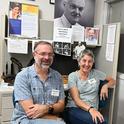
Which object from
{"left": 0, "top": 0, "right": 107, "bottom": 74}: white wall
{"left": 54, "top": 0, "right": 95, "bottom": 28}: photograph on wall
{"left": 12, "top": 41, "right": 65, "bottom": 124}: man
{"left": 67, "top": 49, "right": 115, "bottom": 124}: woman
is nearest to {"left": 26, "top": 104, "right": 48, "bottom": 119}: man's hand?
{"left": 12, "top": 41, "right": 65, "bottom": 124}: man

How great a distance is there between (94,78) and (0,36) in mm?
1276

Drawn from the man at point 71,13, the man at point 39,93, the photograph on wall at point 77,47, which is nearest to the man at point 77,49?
the photograph on wall at point 77,47

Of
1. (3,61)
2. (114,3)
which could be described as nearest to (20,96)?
(3,61)

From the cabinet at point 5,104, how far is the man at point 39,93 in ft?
1.40

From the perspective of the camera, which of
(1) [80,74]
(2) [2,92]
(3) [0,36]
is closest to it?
(2) [2,92]

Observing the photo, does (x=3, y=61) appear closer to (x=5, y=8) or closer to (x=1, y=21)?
(x=1, y=21)

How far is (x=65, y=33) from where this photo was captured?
266 cm

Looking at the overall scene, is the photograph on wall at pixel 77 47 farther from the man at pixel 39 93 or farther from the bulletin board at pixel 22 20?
the man at pixel 39 93

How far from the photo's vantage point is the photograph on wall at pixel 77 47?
106 inches

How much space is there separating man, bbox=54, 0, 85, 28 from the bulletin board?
15.8 inches

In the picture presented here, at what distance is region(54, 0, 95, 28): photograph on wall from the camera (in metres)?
2.98

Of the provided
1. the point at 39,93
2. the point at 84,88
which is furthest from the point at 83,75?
the point at 39,93

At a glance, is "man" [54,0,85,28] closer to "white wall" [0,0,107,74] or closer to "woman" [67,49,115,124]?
"white wall" [0,0,107,74]

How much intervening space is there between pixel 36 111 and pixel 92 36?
152 cm
